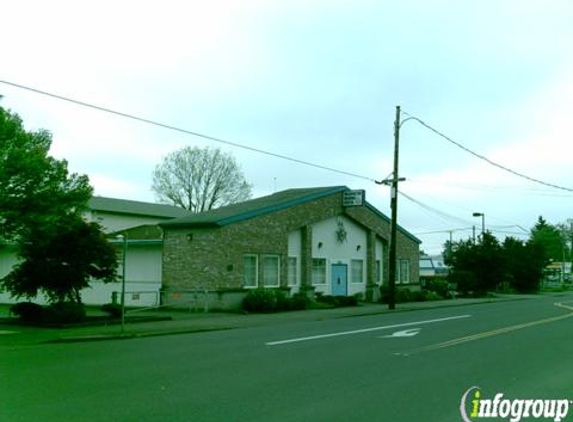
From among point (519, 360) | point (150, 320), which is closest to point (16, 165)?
point (150, 320)

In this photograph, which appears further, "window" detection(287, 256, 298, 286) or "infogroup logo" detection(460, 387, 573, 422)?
"window" detection(287, 256, 298, 286)

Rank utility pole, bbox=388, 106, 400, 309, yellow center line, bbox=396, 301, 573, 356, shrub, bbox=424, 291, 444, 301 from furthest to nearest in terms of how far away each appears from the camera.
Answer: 1. shrub, bbox=424, 291, 444, 301
2. utility pole, bbox=388, 106, 400, 309
3. yellow center line, bbox=396, 301, 573, 356

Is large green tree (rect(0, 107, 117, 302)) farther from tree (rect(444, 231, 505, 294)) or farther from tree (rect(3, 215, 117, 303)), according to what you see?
tree (rect(444, 231, 505, 294))

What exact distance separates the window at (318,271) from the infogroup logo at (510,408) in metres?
26.8

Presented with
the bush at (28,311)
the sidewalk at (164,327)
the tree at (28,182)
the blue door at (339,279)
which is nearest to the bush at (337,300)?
the blue door at (339,279)

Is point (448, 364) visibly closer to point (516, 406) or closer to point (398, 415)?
point (516, 406)

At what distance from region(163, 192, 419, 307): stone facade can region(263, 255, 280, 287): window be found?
7.8 inches

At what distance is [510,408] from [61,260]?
54.5 feet

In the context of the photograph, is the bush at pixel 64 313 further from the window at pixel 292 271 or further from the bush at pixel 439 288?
the bush at pixel 439 288

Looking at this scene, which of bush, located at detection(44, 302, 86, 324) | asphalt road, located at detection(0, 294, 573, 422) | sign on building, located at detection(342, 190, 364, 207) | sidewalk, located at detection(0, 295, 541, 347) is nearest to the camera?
asphalt road, located at detection(0, 294, 573, 422)

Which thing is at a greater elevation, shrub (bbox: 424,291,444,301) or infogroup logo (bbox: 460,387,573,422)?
shrub (bbox: 424,291,444,301)

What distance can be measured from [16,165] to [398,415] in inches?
522

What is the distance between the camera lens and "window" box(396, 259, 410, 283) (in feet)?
142

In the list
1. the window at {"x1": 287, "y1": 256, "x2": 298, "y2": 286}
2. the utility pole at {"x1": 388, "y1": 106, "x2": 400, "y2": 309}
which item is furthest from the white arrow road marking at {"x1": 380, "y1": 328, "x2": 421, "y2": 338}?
the window at {"x1": 287, "y1": 256, "x2": 298, "y2": 286}
